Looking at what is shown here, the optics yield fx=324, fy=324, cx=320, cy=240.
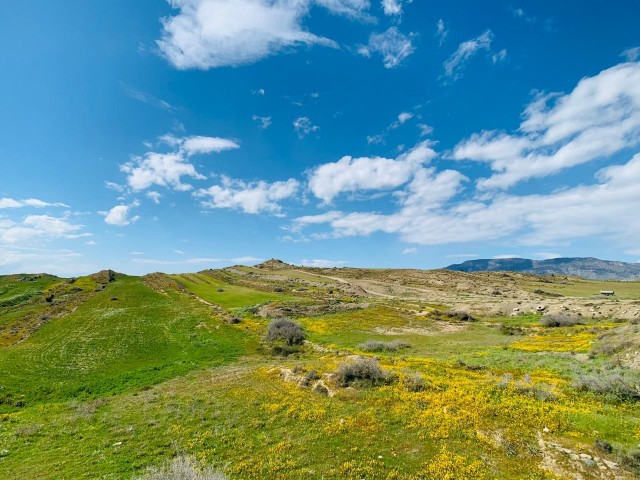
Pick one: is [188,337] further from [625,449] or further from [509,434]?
[625,449]

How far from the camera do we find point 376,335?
58.4 m

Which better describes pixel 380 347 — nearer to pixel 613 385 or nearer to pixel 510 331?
pixel 613 385

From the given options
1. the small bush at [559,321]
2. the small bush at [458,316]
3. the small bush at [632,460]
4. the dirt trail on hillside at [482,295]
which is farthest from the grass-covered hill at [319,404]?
the dirt trail on hillside at [482,295]

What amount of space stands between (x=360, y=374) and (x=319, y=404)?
550 centimetres

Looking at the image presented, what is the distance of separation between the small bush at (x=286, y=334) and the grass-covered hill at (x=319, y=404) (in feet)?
1.16

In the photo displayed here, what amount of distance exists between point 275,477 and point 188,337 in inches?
1786

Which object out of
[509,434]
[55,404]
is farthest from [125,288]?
[509,434]

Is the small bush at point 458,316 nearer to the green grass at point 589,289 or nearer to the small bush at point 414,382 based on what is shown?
the small bush at point 414,382

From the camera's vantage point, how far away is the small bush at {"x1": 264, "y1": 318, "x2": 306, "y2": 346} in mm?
53300

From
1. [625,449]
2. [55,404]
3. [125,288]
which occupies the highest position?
[125,288]

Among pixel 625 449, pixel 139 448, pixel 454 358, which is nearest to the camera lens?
pixel 625 449

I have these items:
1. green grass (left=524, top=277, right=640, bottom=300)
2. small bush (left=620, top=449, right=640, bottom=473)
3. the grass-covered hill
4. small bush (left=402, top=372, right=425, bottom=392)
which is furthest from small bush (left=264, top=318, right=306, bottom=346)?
green grass (left=524, top=277, right=640, bottom=300)

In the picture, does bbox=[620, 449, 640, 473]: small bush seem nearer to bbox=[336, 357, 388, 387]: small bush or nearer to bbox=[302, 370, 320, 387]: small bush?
bbox=[336, 357, 388, 387]: small bush

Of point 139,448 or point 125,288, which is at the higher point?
point 125,288
